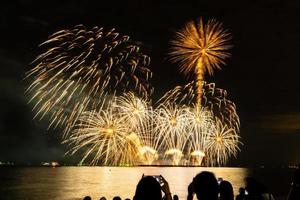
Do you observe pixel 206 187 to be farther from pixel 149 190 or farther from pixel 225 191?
pixel 225 191

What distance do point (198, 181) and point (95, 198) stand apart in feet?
199

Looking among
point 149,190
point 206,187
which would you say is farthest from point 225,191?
point 149,190

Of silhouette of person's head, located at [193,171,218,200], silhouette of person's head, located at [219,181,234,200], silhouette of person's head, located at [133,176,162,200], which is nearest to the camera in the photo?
silhouette of person's head, located at [133,176,162,200]

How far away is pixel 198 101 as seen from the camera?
151ft

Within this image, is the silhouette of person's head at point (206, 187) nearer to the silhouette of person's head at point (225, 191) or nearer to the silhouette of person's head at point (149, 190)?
the silhouette of person's head at point (149, 190)

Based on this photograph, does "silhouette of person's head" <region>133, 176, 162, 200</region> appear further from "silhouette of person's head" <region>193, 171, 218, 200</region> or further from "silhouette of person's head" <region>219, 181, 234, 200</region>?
"silhouette of person's head" <region>219, 181, 234, 200</region>

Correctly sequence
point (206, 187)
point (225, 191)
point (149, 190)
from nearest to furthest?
point (149, 190) → point (206, 187) → point (225, 191)

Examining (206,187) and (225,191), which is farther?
(225,191)

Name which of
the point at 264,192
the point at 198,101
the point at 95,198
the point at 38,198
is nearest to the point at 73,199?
the point at 95,198

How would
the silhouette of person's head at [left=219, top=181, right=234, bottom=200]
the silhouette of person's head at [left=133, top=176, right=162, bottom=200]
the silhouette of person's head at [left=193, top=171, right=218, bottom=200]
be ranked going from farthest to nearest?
the silhouette of person's head at [left=219, top=181, right=234, bottom=200] < the silhouette of person's head at [left=193, top=171, right=218, bottom=200] < the silhouette of person's head at [left=133, top=176, right=162, bottom=200]

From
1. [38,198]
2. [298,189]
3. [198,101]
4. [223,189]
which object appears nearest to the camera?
[298,189]

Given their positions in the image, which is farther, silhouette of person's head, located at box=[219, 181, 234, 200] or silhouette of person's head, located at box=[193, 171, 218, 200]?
silhouette of person's head, located at box=[219, 181, 234, 200]

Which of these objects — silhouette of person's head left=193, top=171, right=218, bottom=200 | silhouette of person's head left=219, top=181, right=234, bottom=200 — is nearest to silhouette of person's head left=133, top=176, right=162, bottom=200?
silhouette of person's head left=193, top=171, right=218, bottom=200

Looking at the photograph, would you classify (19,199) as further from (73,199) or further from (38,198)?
(73,199)
